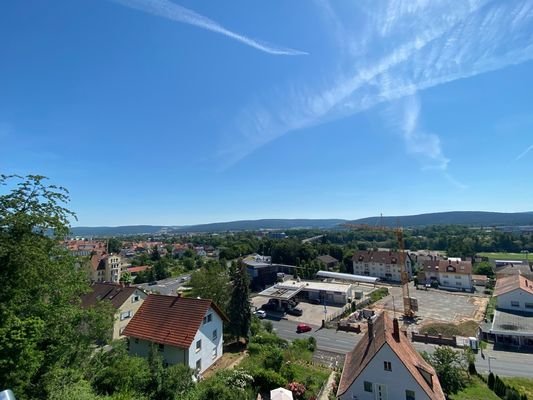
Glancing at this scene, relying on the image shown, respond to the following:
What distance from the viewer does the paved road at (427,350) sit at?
99.9 feet

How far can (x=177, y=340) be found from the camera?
76.5ft

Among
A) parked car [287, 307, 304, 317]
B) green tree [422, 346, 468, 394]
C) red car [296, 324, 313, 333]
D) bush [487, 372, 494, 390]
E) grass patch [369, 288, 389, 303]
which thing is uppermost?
green tree [422, 346, 468, 394]

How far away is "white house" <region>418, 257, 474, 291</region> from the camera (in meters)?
69.7

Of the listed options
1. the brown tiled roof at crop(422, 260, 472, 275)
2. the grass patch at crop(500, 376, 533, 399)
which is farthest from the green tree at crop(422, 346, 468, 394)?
the brown tiled roof at crop(422, 260, 472, 275)

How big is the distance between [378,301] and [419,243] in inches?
5298

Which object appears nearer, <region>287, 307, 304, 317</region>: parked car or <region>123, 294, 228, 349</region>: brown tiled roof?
<region>123, 294, 228, 349</region>: brown tiled roof

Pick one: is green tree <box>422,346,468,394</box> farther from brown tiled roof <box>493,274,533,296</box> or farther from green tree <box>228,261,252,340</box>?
brown tiled roof <box>493,274,533,296</box>

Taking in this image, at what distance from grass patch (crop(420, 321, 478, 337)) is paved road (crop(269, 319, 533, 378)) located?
3.59 metres

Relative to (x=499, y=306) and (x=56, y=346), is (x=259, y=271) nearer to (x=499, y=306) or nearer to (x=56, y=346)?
(x=499, y=306)

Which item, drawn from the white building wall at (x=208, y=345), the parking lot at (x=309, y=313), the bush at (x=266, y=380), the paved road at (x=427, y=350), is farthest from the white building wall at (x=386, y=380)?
the parking lot at (x=309, y=313)

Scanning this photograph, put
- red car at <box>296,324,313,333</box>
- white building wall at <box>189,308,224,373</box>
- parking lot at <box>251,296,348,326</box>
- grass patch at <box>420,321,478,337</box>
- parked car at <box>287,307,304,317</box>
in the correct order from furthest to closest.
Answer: parked car at <box>287,307,304,317</box>
parking lot at <box>251,296,348,326</box>
red car at <box>296,324,313,333</box>
grass patch at <box>420,321,478,337</box>
white building wall at <box>189,308,224,373</box>

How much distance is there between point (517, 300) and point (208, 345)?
52.1 m

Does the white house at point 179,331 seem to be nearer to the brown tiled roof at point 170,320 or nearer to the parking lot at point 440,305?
the brown tiled roof at point 170,320

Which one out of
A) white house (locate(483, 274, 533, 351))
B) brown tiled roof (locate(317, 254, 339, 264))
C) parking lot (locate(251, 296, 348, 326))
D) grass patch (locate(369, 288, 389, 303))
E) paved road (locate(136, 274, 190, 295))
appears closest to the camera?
white house (locate(483, 274, 533, 351))
